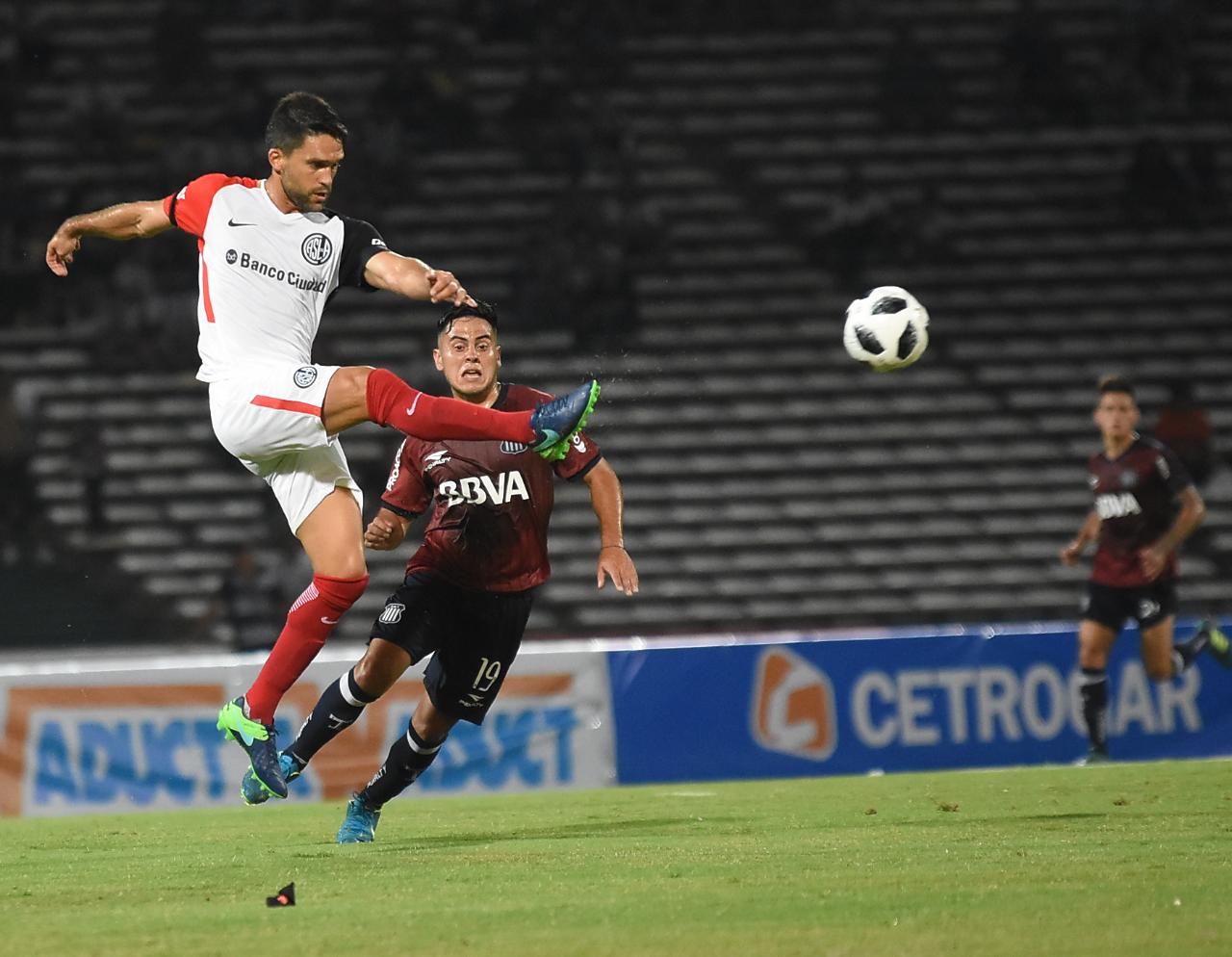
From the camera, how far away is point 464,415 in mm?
5539

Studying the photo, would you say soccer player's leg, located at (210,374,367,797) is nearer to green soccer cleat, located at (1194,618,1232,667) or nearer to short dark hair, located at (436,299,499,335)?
short dark hair, located at (436,299,499,335)

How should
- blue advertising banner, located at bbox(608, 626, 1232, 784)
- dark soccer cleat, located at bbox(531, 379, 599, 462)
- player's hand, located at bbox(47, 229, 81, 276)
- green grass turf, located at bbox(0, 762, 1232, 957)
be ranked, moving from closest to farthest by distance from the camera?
green grass turf, located at bbox(0, 762, 1232, 957)
dark soccer cleat, located at bbox(531, 379, 599, 462)
player's hand, located at bbox(47, 229, 81, 276)
blue advertising banner, located at bbox(608, 626, 1232, 784)

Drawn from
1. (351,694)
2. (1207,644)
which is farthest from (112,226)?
(1207,644)

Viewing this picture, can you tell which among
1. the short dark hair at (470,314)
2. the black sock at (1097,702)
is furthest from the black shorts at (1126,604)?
the short dark hair at (470,314)

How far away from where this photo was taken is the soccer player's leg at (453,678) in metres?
6.59

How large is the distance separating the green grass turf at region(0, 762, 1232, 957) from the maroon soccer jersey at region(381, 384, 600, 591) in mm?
967

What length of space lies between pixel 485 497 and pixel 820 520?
9.33 meters

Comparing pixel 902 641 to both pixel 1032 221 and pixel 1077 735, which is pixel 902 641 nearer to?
pixel 1077 735

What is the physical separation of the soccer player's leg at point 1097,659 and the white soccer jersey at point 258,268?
19.4 feet

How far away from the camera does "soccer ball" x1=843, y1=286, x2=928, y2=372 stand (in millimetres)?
7648

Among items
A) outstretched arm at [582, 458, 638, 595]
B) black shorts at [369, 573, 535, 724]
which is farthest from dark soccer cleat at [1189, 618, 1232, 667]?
black shorts at [369, 573, 535, 724]

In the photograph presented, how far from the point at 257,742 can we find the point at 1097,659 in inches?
245

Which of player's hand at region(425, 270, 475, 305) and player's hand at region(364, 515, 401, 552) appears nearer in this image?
player's hand at region(425, 270, 475, 305)

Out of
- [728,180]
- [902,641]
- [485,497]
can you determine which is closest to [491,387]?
[485,497]
